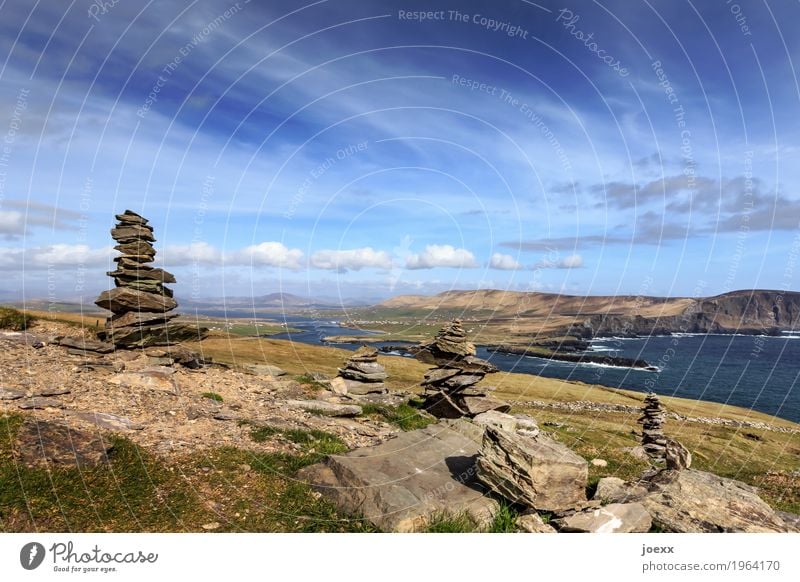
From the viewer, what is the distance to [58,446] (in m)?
11.2

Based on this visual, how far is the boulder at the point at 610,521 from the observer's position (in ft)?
32.2

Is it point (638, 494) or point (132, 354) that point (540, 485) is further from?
point (132, 354)

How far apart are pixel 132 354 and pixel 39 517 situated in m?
16.9

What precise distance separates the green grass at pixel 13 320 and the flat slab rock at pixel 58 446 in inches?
839

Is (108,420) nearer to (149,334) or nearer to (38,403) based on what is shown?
(38,403)

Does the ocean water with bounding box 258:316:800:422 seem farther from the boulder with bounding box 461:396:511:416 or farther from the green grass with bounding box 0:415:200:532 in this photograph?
the green grass with bounding box 0:415:200:532

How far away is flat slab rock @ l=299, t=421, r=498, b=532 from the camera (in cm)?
1008

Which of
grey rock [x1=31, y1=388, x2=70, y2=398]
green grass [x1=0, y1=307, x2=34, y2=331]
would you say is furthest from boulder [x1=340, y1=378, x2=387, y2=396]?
green grass [x1=0, y1=307, x2=34, y2=331]

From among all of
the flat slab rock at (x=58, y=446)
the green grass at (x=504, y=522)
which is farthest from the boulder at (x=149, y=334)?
the green grass at (x=504, y=522)

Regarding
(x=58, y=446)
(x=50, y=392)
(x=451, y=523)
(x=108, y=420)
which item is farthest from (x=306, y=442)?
(x=50, y=392)

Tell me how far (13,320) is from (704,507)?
37.5 m

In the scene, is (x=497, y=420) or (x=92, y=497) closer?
(x=92, y=497)

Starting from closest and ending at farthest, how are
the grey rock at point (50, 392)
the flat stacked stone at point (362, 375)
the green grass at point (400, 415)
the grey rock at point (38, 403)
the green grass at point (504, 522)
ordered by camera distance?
the green grass at point (504, 522), the grey rock at point (38, 403), the grey rock at point (50, 392), the green grass at point (400, 415), the flat stacked stone at point (362, 375)

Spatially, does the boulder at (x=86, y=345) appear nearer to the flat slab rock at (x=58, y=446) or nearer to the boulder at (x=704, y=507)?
the flat slab rock at (x=58, y=446)
